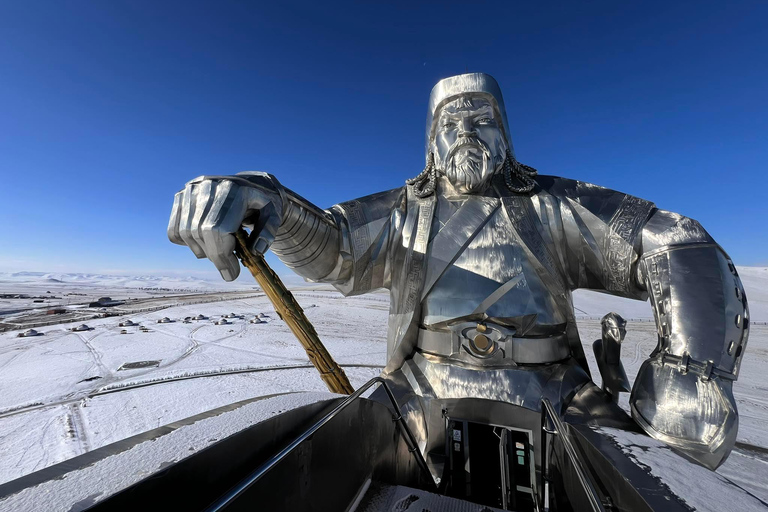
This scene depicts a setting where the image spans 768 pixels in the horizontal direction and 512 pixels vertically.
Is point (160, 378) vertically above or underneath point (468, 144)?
underneath

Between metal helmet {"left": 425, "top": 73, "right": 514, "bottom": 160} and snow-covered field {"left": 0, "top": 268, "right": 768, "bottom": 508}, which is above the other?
metal helmet {"left": 425, "top": 73, "right": 514, "bottom": 160}

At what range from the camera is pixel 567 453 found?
120 centimetres

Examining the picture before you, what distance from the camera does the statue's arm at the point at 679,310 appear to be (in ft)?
4.98

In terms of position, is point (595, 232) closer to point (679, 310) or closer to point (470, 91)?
point (679, 310)

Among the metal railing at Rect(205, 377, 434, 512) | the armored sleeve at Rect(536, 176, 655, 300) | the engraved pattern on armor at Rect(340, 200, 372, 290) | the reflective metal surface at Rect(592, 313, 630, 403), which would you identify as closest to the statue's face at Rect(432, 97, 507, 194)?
the armored sleeve at Rect(536, 176, 655, 300)

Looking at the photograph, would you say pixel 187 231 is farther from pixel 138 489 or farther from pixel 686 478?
pixel 686 478

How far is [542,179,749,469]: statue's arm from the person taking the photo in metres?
1.52

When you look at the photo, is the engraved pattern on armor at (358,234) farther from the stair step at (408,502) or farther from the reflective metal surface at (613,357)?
the reflective metal surface at (613,357)

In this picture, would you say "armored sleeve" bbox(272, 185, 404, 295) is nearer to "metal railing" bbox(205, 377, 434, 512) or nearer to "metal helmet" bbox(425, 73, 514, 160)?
"metal helmet" bbox(425, 73, 514, 160)

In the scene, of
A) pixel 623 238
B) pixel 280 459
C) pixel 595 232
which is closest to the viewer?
pixel 280 459

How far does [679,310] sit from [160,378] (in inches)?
276

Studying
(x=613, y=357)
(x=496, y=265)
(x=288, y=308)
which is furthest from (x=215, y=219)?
(x=613, y=357)

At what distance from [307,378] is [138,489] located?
17.7 ft

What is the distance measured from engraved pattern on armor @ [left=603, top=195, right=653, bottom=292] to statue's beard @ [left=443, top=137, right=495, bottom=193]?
2.74ft
